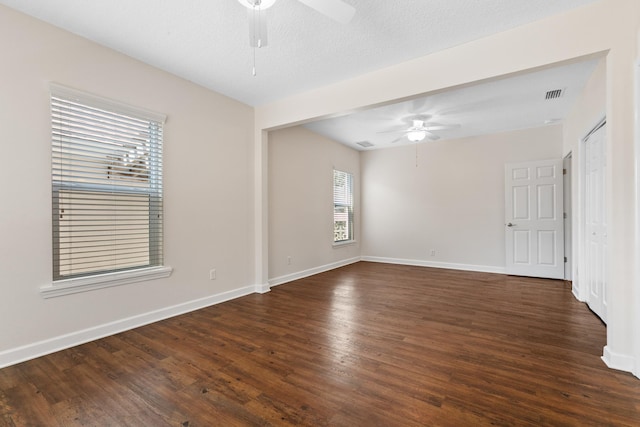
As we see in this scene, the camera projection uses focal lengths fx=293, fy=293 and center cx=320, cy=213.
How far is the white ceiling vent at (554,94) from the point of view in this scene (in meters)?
3.70

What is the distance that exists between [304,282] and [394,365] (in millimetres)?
2885

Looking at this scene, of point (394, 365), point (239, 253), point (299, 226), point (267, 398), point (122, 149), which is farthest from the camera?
point (299, 226)

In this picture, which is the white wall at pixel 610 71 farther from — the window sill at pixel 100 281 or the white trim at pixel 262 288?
the window sill at pixel 100 281

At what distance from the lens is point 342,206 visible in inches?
263

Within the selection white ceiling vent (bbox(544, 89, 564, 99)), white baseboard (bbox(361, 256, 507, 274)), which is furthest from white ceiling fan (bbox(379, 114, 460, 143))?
white baseboard (bbox(361, 256, 507, 274))

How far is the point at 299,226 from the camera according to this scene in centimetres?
535

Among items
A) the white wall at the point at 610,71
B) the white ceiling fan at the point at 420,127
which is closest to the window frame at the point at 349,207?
the white ceiling fan at the point at 420,127

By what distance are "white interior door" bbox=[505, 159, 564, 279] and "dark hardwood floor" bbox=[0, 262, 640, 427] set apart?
1.87m

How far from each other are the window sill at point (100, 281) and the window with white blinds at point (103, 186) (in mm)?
81

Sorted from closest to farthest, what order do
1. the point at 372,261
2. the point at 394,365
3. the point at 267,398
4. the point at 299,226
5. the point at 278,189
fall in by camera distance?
the point at 267,398 < the point at 394,365 < the point at 278,189 < the point at 299,226 < the point at 372,261

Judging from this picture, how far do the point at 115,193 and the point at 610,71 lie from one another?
14.3 ft

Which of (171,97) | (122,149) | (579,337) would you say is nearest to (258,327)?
(122,149)

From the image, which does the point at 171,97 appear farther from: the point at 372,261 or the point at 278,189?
the point at 372,261

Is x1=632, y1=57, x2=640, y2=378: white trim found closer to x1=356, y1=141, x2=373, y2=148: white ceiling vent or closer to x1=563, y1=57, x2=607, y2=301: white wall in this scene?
x1=563, y1=57, x2=607, y2=301: white wall
